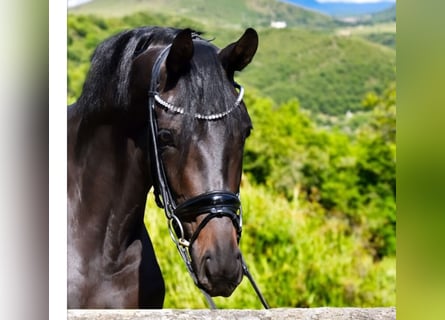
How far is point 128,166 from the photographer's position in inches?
87.5

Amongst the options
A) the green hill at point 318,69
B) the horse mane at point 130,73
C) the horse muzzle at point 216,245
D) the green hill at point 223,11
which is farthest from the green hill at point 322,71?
the horse muzzle at point 216,245

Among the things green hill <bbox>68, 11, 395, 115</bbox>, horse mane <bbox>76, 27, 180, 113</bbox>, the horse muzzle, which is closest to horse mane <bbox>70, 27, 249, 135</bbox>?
horse mane <bbox>76, 27, 180, 113</bbox>

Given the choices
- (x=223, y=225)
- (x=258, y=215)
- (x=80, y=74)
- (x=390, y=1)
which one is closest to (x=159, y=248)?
(x=258, y=215)

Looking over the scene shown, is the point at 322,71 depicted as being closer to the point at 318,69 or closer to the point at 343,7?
the point at 318,69

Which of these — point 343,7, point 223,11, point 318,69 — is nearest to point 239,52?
point 223,11

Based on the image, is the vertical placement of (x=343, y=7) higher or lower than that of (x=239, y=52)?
higher

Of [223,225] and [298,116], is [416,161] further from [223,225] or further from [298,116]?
[298,116]

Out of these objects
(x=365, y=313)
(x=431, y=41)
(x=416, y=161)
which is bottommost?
(x=365, y=313)

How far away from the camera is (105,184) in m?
2.26

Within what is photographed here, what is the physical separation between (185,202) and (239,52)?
19.2 inches

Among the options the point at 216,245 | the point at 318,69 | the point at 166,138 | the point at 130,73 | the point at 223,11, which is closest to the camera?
the point at 216,245

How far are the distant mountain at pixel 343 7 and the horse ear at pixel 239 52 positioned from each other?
2302mm

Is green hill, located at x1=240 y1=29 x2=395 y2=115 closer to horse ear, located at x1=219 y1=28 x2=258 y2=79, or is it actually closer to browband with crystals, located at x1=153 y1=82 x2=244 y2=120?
horse ear, located at x1=219 y1=28 x2=258 y2=79

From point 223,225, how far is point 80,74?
8.87 feet
